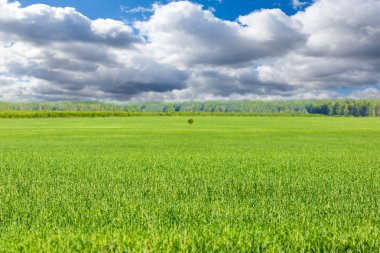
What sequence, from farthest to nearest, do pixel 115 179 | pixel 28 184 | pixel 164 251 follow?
pixel 115 179 < pixel 28 184 < pixel 164 251

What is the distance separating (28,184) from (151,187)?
193 inches

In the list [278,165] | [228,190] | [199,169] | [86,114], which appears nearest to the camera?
[228,190]

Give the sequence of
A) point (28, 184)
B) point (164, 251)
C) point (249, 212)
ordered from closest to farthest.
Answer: point (164, 251) < point (249, 212) < point (28, 184)

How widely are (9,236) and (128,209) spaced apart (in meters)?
2.89

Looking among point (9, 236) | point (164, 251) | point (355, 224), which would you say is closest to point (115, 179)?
point (9, 236)

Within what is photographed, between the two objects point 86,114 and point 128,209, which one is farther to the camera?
point 86,114

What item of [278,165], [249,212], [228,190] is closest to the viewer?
[249,212]

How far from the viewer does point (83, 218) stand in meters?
7.60

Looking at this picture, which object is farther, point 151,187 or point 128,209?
point 151,187

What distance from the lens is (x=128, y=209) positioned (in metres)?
8.38

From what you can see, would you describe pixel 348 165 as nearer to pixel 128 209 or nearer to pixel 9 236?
pixel 128 209

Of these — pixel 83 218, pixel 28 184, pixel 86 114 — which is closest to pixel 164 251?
pixel 83 218

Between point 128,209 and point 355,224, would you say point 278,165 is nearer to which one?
point 355,224

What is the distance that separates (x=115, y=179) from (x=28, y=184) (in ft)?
10.7
